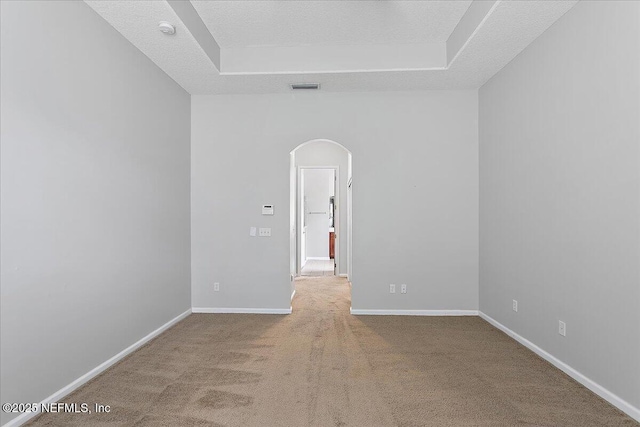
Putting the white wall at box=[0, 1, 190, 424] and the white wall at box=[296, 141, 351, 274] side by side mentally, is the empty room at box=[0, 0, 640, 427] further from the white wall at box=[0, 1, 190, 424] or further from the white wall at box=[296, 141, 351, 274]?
the white wall at box=[296, 141, 351, 274]

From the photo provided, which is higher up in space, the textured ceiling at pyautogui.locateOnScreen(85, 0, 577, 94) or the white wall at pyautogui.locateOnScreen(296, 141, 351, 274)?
the textured ceiling at pyautogui.locateOnScreen(85, 0, 577, 94)

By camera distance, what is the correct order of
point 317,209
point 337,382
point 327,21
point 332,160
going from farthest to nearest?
point 317,209 → point 332,160 → point 327,21 → point 337,382

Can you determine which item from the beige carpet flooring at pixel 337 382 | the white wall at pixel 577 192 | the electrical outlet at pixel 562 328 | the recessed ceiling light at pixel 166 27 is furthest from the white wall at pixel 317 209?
the electrical outlet at pixel 562 328

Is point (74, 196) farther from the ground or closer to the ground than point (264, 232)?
farther from the ground

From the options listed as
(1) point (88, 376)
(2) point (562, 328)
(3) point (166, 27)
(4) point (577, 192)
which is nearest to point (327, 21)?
(3) point (166, 27)

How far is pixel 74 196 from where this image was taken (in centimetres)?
260

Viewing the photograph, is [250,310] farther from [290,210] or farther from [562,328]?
[562,328]

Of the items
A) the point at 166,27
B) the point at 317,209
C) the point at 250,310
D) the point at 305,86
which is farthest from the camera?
the point at 317,209

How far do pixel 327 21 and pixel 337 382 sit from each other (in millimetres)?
3317

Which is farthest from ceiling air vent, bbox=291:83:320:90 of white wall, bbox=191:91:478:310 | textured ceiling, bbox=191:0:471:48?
textured ceiling, bbox=191:0:471:48

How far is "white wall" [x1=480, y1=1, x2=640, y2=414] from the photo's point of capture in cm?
228

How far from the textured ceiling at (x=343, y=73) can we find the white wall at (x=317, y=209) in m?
5.92

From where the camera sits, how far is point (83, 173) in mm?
2682

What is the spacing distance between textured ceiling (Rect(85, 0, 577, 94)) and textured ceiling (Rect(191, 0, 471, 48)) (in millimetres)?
188
